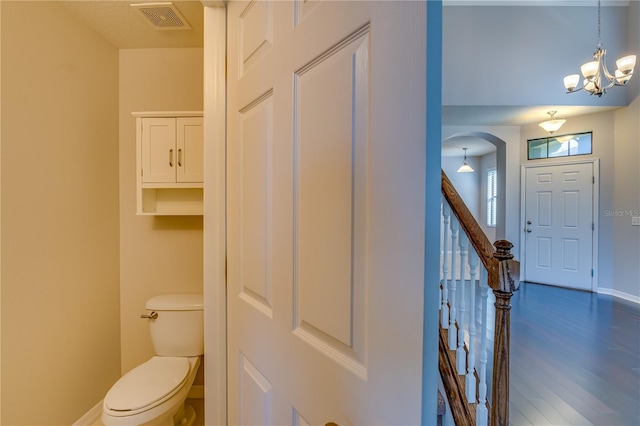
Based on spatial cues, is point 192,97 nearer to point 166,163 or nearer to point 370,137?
point 166,163

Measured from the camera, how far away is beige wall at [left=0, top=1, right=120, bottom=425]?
139 cm

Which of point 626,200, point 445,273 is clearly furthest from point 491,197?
point 445,273

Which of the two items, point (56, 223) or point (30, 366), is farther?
point (56, 223)

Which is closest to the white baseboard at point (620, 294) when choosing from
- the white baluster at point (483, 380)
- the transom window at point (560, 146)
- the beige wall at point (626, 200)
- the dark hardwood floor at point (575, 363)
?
the beige wall at point (626, 200)

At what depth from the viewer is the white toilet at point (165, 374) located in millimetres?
1320

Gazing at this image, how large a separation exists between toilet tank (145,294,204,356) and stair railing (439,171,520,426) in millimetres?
1427

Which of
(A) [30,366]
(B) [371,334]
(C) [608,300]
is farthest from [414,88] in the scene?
(C) [608,300]

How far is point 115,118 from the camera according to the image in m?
1.96

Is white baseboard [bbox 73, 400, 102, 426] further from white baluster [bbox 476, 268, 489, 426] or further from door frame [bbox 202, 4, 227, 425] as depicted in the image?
white baluster [bbox 476, 268, 489, 426]

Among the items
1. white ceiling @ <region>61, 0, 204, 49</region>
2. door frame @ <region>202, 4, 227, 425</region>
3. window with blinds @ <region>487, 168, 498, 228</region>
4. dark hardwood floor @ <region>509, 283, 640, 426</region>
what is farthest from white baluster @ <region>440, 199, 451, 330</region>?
window with blinds @ <region>487, 168, 498, 228</region>

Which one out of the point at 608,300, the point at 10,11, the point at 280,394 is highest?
the point at 10,11

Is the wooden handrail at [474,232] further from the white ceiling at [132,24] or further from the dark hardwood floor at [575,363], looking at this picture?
the white ceiling at [132,24]

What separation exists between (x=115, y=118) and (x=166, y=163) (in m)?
0.57

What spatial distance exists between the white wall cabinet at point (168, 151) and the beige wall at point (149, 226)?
24 centimetres
